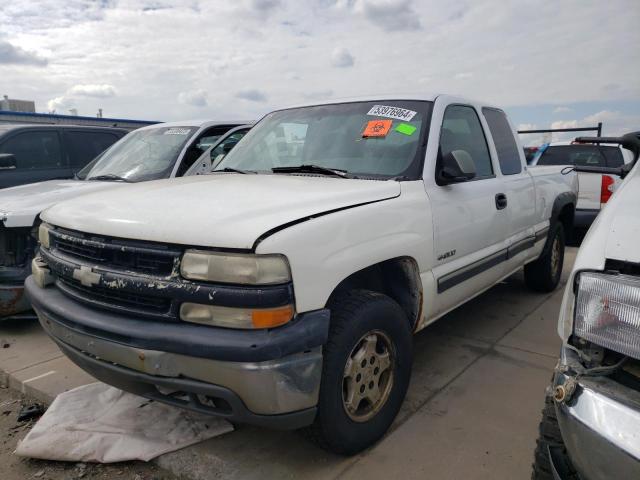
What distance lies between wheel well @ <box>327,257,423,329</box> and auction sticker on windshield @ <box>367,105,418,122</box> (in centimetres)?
97

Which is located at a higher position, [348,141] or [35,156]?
[348,141]

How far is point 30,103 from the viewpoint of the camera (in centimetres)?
2058

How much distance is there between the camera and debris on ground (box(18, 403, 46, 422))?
10.2 ft

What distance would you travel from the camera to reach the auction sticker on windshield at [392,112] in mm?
3191

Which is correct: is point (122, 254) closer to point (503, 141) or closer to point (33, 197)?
point (33, 197)

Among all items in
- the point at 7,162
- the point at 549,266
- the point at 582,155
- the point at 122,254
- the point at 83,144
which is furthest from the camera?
the point at 582,155

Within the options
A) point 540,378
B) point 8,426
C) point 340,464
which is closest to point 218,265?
point 340,464

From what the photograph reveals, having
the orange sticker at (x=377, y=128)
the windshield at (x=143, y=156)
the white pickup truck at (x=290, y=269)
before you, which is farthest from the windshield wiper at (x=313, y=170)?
the windshield at (x=143, y=156)

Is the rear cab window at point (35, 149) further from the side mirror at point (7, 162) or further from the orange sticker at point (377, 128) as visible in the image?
the orange sticker at point (377, 128)

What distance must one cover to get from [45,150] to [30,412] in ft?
15.0

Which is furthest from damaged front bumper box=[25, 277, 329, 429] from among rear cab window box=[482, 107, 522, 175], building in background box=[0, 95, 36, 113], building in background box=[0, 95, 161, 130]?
building in background box=[0, 95, 36, 113]

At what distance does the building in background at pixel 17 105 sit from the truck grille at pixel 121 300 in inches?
782

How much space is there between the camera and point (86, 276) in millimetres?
2305

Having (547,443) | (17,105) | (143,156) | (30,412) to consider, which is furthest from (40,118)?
(547,443)
